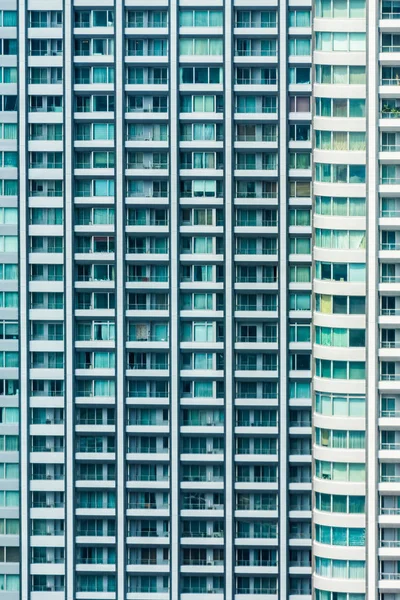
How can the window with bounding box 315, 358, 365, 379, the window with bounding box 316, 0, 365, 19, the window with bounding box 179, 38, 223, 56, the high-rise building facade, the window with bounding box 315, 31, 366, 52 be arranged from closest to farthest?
the window with bounding box 315, 31, 366, 52 < the window with bounding box 316, 0, 365, 19 < the window with bounding box 315, 358, 365, 379 < the window with bounding box 179, 38, 223, 56 < the high-rise building facade

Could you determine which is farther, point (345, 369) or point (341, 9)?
point (345, 369)

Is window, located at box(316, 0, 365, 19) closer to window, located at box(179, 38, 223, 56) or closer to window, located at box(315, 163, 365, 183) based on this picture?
window, located at box(315, 163, 365, 183)

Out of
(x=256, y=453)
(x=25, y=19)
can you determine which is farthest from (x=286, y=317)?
(x=25, y=19)

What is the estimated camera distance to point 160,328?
12694cm

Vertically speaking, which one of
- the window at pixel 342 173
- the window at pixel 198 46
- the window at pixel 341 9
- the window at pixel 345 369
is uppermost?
the window at pixel 198 46

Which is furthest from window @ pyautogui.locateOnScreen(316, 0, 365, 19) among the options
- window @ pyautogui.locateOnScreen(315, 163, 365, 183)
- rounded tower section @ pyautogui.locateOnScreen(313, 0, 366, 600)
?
window @ pyautogui.locateOnScreen(315, 163, 365, 183)

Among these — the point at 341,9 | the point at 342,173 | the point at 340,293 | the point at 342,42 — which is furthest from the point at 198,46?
the point at 340,293

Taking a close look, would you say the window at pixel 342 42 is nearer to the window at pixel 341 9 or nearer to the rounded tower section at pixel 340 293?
the rounded tower section at pixel 340 293

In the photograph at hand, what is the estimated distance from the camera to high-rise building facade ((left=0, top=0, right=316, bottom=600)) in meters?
125

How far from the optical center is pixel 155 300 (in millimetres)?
126625

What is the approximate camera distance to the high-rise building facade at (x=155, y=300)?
12519 centimetres

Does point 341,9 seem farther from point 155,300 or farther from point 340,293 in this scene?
point 155,300

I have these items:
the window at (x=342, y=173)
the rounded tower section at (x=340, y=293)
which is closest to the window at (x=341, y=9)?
the rounded tower section at (x=340, y=293)

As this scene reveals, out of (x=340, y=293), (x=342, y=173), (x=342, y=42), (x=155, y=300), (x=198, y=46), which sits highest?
(x=198, y=46)
